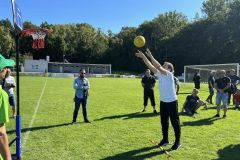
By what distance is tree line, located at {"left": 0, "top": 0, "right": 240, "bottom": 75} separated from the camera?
77000mm

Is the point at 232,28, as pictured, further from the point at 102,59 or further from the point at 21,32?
the point at 21,32

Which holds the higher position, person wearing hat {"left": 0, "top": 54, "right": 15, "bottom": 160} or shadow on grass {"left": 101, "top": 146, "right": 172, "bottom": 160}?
person wearing hat {"left": 0, "top": 54, "right": 15, "bottom": 160}

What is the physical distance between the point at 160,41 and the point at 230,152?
79478 mm

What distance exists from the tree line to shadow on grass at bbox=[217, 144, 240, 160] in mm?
67340

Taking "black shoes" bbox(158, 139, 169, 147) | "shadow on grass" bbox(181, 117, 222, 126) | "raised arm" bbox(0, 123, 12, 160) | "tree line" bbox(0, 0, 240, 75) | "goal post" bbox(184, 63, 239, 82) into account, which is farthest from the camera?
"tree line" bbox(0, 0, 240, 75)

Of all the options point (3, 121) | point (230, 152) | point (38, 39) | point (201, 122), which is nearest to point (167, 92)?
point (230, 152)

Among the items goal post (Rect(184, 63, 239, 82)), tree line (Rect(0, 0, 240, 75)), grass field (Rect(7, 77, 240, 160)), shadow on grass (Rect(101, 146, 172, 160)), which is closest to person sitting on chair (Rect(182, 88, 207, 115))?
grass field (Rect(7, 77, 240, 160))

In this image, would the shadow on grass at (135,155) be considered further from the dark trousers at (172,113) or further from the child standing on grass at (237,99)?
the child standing on grass at (237,99)

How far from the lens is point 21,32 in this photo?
28.9 feet

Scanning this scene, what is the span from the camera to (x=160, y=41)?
88312 millimetres

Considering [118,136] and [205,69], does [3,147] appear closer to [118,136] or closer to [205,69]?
[118,136]

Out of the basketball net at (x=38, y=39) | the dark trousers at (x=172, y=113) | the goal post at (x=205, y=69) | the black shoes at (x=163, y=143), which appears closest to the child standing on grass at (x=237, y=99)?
the black shoes at (x=163, y=143)

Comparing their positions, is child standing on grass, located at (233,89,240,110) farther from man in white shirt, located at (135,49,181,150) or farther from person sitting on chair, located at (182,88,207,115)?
man in white shirt, located at (135,49,181,150)

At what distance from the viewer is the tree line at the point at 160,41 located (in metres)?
77.0
